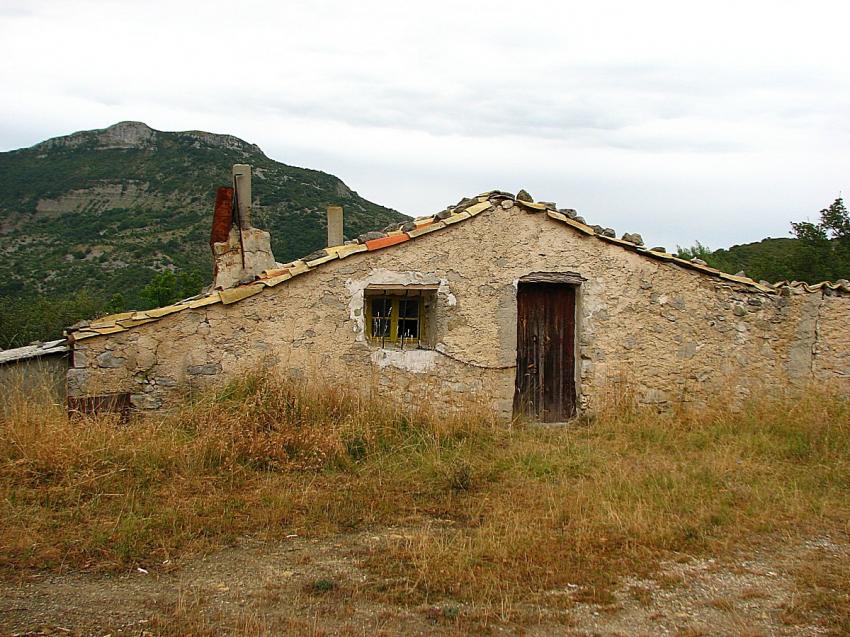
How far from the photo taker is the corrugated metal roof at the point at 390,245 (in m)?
6.77

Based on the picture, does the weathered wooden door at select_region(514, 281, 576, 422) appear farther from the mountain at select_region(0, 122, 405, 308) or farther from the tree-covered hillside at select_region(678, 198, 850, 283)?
the mountain at select_region(0, 122, 405, 308)

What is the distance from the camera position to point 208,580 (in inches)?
160

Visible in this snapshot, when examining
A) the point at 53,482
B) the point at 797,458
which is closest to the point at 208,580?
the point at 53,482

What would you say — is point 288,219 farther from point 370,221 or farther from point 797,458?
point 797,458

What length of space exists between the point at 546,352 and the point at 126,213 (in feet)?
78.6

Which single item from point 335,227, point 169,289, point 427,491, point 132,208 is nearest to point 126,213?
point 132,208

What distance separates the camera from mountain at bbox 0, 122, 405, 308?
2305cm

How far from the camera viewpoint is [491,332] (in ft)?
26.1

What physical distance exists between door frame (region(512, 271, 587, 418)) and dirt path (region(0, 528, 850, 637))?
392 centimetres

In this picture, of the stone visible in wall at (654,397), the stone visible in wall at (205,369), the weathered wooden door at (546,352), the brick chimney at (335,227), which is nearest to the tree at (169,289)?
the brick chimney at (335,227)

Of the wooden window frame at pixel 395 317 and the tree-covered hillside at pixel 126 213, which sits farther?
the tree-covered hillside at pixel 126 213

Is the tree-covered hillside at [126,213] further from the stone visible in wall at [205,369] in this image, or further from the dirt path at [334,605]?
the dirt path at [334,605]

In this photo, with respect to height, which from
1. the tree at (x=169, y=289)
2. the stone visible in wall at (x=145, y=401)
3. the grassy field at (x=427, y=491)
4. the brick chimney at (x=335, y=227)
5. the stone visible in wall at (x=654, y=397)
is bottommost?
the grassy field at (x=427, y=491)

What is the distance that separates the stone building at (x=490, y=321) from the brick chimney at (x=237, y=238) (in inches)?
0.7
